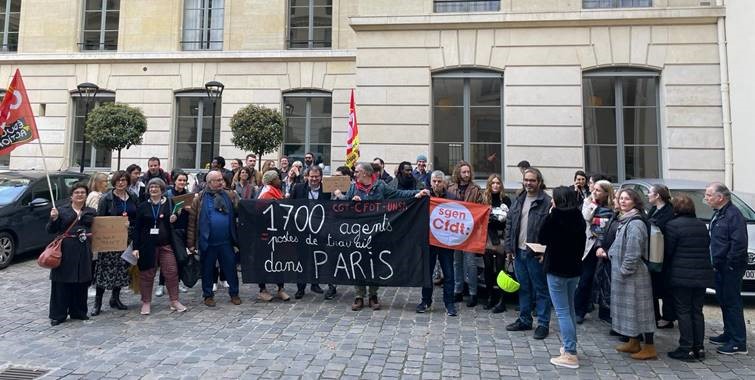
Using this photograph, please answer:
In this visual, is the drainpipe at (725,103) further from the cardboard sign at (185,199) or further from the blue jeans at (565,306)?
the cardboard sign at (185,199)

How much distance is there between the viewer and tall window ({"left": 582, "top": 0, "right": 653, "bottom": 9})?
543 inches

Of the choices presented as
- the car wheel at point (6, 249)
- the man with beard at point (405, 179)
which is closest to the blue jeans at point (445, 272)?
the man with beard at point (405, 179)

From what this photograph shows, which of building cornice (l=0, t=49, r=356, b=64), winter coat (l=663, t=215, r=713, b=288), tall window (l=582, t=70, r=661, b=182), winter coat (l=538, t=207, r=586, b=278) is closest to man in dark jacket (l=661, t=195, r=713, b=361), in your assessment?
winter coat (l=663, t=215, r=713, b=288)

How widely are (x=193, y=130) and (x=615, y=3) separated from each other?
49.9 feet

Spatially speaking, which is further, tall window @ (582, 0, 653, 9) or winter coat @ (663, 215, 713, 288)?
tall window @ (582, 0, 653, 9)

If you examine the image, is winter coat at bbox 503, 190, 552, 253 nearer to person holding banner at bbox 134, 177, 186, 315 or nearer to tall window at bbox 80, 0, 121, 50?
person holding banner at bbox 134, 177, 186, 315

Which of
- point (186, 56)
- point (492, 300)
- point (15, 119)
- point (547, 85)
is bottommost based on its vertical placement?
point (492, 300)

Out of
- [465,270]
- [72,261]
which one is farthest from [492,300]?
[72,261]

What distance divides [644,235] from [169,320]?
232 inches

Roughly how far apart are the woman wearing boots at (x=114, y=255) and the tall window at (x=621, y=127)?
1203cm

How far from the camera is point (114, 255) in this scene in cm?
661

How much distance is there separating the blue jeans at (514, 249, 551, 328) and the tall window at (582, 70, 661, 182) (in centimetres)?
896

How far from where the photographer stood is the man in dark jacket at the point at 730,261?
5188mm

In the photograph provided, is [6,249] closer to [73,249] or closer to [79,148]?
[73,249]
